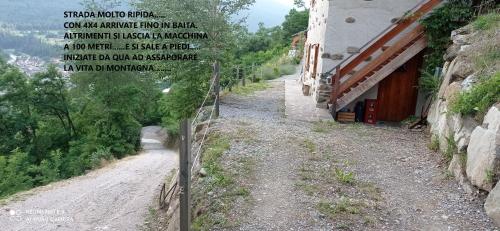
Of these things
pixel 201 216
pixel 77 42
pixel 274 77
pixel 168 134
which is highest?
pixel 77 42

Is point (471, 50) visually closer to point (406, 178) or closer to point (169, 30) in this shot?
point (406, 178)

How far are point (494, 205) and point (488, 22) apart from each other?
4540mm

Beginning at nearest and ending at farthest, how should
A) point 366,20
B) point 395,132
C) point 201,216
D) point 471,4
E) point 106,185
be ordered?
point 201,216 < point 395,132 < point 471,4 < point 366,20 < point 106,185

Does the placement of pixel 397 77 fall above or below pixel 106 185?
above

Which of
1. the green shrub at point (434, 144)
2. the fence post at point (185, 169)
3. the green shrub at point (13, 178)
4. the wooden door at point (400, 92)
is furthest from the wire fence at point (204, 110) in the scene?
the green shrub at point (13, 178)

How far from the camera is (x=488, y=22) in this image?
7.00 metres

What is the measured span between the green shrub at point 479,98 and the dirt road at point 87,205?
5606 mm

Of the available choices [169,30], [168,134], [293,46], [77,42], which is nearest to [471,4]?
[169,30]

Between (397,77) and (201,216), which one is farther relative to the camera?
(397,77)

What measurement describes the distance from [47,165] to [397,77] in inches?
596

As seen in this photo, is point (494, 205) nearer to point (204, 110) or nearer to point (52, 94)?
point (204, 110)

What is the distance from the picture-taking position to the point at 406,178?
5148mm

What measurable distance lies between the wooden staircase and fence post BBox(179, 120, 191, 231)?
6434 millimetres

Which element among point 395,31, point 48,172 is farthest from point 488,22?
point 48,172
